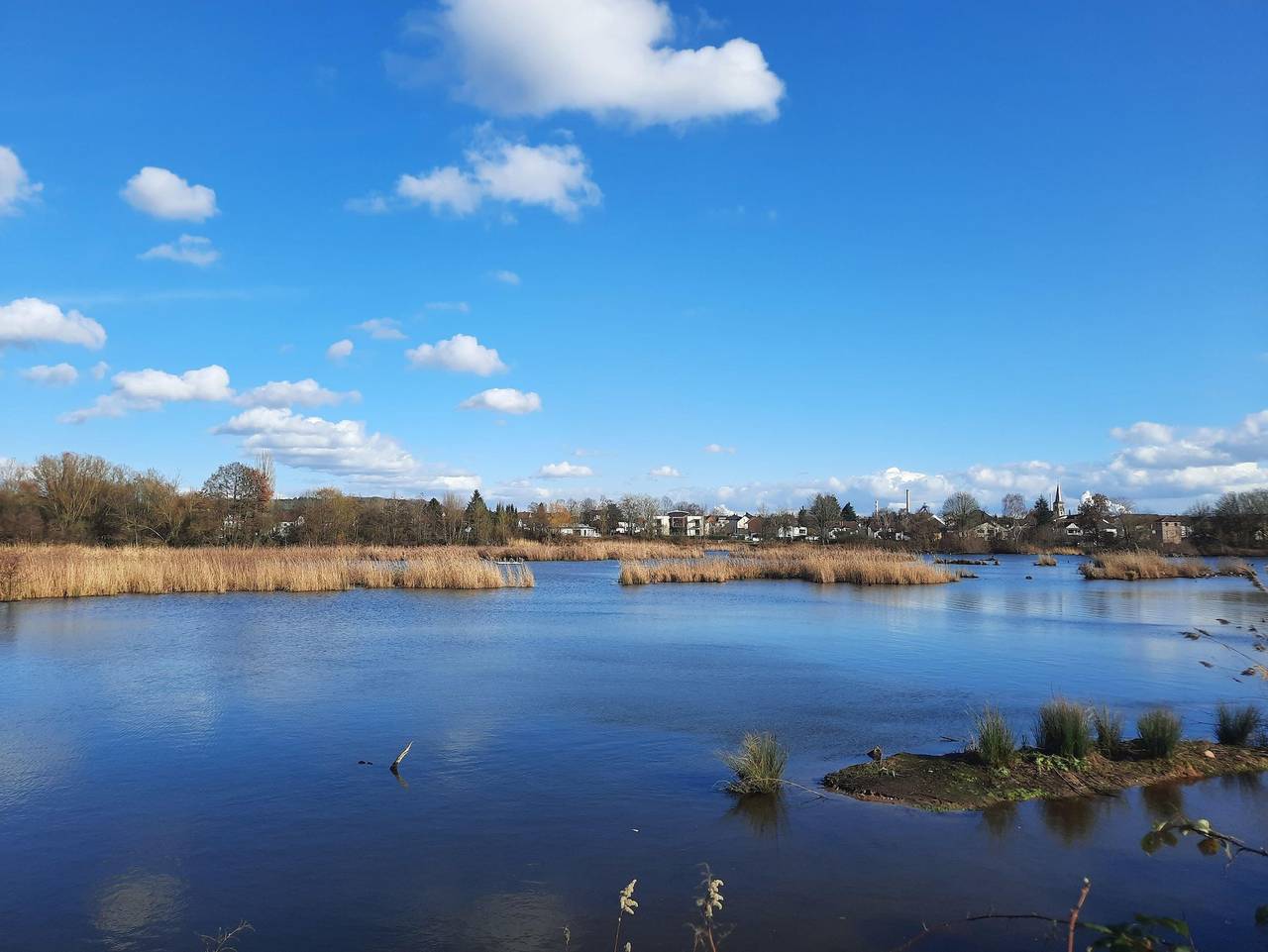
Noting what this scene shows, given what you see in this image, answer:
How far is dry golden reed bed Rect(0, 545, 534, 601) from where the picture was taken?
24.4 meters

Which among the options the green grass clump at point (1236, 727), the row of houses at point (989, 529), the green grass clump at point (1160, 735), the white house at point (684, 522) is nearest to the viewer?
the green grass clump at point (1160, 735)

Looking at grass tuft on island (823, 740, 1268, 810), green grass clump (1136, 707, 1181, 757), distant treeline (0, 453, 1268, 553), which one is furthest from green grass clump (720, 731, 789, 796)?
distant treeline (0, 453, 1268, 553)

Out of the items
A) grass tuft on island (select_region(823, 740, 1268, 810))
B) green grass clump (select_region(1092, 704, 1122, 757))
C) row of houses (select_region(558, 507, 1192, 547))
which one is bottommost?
grass tuft on island (select_region(823, 740, 1268, 810))

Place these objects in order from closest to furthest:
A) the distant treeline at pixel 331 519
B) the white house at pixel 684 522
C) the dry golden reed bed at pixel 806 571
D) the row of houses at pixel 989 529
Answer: the dry golden reed bed at pixel 806 571 < the distant treeline at pixel 331 519 < the row of houses at pixel 989 529 < the white house at pixel 684 522

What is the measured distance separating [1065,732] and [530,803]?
17.1ft

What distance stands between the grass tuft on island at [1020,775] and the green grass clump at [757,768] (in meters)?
0.51

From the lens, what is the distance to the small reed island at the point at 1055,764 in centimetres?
746

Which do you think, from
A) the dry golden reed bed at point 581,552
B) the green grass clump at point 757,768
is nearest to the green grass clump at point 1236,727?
the green grass clump at point 757,768

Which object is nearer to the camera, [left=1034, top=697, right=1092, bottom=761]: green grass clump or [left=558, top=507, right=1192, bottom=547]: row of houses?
[left=1034, top=697, right=1092, bottom=761]: green grass clump

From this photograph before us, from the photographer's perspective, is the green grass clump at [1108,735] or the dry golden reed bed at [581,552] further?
the dry golden reed bed at [581,552]

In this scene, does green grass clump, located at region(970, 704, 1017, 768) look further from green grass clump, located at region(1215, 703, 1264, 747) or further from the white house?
the white house

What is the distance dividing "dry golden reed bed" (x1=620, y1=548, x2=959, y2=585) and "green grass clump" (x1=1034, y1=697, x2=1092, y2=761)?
25083mm

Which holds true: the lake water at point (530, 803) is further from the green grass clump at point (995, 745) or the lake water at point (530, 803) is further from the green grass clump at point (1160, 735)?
the green grass clump at point (995, 745)

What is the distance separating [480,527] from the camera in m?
59.0
